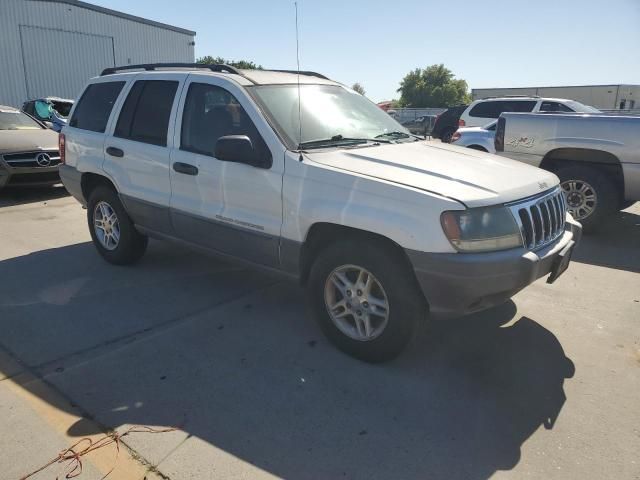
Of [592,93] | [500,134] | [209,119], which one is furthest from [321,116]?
[592,93]

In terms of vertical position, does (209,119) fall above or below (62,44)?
below

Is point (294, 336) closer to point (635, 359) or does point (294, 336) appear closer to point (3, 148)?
point (635, 359)

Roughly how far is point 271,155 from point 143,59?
2783 centimetres

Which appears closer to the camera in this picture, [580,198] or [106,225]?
[106,225]

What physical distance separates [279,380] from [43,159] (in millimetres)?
7376

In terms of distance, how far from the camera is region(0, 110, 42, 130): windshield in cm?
944

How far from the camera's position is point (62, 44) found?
24.2 m

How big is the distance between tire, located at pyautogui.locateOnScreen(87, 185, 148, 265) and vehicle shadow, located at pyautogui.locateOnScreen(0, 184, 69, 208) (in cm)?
392

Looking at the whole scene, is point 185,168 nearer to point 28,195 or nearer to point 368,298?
point 368,298

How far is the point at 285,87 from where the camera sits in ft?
13.3

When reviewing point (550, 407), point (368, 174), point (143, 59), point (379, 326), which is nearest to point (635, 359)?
point (550, 407)

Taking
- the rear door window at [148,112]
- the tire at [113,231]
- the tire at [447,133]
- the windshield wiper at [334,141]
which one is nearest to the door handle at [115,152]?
the rear door window at [148,112]

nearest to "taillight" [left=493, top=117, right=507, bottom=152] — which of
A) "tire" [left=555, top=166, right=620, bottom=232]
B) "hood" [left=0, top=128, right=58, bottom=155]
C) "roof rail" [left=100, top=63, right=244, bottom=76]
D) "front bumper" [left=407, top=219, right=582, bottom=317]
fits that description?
"tire" [left=555, top=166, right=620, bottom=232]

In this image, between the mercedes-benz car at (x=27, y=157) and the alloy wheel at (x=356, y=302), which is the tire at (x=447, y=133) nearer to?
the mercedes-benz car at (x=27, y=157)
